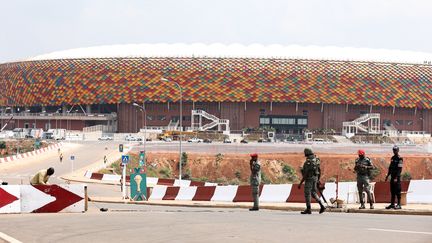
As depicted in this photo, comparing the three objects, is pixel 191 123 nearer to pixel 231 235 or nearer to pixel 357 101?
pixel 357 101

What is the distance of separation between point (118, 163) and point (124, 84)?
71.7 m

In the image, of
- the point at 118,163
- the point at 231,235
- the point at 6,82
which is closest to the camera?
the point at 231,235

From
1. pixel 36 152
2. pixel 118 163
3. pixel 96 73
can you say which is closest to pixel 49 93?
pixel 96 73

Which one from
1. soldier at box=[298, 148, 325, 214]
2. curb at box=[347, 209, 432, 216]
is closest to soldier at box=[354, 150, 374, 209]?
curb at box=[347, 209, 432, 216]

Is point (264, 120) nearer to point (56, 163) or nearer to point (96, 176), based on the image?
point (56, 163)

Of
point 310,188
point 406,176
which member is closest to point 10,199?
point 310,188

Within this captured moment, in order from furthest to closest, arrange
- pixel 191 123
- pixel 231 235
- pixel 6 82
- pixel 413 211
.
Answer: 1. pixel 6 82
2. pixel 191 123
3. pixel 413 211
4. pixel 231 235

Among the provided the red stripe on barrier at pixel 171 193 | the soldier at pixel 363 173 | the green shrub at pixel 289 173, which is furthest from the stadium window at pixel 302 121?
the soldier at pixel 363 173

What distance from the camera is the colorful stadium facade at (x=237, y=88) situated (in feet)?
498

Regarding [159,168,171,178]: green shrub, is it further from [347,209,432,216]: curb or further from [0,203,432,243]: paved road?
[0,203,432,243]: paved road

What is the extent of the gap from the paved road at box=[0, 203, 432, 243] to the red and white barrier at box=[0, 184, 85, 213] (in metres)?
1.58

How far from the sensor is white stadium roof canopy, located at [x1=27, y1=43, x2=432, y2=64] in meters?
156

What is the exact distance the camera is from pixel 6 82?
565 feet

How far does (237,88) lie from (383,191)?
122534mm
